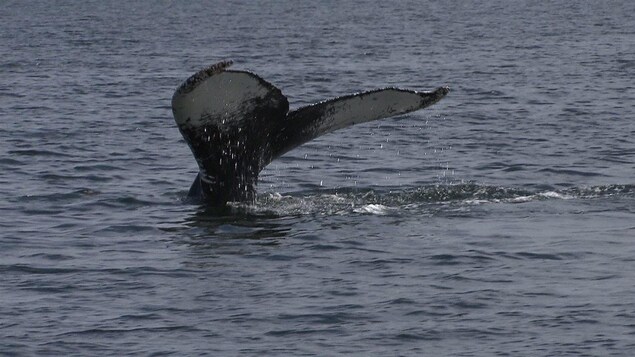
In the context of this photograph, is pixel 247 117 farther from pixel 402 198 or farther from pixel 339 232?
pixel 402 198

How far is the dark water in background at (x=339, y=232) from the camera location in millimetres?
10211

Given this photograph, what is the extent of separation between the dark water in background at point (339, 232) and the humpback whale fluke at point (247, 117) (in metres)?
0.52

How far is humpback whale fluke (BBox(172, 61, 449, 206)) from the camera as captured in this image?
38.9 feet

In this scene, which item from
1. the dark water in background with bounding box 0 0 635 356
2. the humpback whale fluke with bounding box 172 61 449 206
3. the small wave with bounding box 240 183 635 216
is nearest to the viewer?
the dark water in background with bounding box 0 0 635 356

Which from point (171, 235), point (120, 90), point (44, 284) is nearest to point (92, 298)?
point (44, 284)

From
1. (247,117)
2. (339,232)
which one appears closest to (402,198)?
(339,232)

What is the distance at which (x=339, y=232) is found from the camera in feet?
43.0

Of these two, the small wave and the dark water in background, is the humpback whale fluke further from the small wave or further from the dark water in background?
the small wave

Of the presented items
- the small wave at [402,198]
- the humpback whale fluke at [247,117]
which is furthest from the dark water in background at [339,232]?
the humpback whale fluke at [247,117]

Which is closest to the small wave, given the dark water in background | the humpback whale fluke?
the dark water in background

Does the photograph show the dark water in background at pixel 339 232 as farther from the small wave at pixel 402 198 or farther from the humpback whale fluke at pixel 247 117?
the humpback whale fluke at pixel 247 117

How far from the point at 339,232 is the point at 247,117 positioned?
136 centimetres

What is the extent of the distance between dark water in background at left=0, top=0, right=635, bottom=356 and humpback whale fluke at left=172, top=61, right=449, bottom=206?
0.52m

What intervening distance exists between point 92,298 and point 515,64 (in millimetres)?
24249
